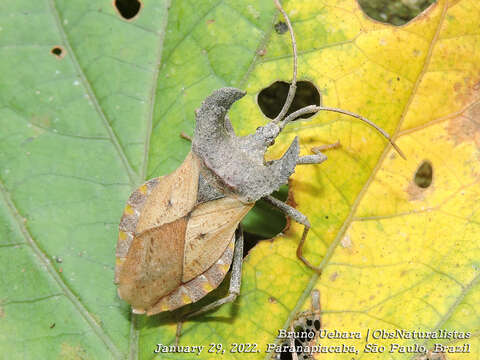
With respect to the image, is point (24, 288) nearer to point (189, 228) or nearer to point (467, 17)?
point (189, 228)

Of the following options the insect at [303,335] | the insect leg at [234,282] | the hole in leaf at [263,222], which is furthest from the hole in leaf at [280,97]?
the insect at [303,335]

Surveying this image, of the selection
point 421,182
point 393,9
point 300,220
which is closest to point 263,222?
point 300,220

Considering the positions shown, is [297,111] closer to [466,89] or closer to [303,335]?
[466,89]

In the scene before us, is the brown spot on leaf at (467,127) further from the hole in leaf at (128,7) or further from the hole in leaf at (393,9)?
the hole in leaf at (128,7)

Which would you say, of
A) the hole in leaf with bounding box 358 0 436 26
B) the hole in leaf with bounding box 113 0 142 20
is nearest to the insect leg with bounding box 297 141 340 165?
the hole in leaf with bounding box 358 0 436 26

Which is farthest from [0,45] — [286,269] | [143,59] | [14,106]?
[286,269]

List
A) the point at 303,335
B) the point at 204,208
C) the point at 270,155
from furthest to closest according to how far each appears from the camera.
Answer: the point at 270,155 → the point at 204,208 → the point at 303,335

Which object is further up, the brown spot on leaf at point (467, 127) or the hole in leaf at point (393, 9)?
the hole in leaf at point (393, 9)

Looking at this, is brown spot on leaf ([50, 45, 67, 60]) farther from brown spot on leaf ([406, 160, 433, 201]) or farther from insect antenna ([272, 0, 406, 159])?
brown spot on leaf ([406, 160, 433, 201])
